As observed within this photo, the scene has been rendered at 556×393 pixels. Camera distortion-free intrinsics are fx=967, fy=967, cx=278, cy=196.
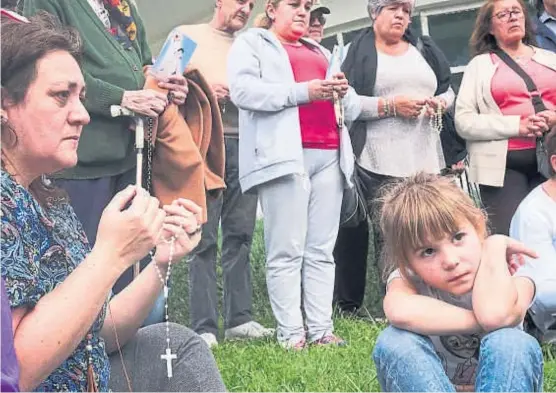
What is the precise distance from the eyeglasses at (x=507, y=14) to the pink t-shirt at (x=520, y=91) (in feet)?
0.62

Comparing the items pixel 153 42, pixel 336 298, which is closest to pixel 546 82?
pixel 336 298

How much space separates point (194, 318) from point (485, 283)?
1.85 metres

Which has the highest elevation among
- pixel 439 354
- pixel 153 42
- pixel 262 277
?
pixel 153 42

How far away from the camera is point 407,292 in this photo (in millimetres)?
2109

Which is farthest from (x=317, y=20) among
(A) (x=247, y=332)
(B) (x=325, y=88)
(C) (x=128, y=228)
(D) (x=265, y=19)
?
(C) (x=128, y=228)

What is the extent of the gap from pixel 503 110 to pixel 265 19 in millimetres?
1013

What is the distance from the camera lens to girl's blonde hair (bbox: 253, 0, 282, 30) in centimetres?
369

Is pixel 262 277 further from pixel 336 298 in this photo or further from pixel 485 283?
pixel 485 283

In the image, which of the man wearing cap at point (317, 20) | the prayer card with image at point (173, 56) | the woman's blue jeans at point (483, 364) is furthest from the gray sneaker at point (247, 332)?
the woman's blue jeans at point (483, 364)

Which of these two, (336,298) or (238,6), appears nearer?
(238,6)

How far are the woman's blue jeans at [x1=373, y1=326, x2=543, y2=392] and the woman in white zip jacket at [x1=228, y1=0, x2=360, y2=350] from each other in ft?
4.76

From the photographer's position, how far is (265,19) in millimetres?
3814

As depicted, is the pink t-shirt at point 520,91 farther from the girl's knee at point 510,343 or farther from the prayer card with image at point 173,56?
the girl's knee at point 510,343

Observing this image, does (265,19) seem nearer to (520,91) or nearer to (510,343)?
(520,91)
